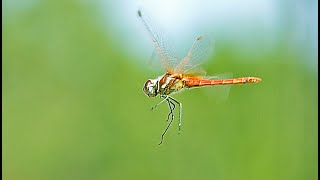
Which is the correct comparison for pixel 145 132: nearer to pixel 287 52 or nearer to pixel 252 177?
pixel 252 177

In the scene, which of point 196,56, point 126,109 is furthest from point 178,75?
point 126,109

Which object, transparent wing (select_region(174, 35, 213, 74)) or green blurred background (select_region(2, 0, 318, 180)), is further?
green blurred background (select_region(2, 0, 318, 180))

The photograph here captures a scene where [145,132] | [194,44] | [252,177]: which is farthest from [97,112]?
[194,44]

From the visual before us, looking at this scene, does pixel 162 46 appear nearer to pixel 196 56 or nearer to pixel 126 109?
pixel 196 56

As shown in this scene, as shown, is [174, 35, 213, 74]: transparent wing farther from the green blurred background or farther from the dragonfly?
the green blurred background

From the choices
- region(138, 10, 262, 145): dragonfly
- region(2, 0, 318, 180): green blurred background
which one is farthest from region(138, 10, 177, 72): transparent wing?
region(2, 0, 318, 180): green blurred background

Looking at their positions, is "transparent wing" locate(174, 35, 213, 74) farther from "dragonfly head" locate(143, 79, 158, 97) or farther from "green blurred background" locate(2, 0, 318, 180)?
"green blurred background" locate(2, 0, 318, 180)

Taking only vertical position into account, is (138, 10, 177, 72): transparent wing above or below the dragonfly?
above
